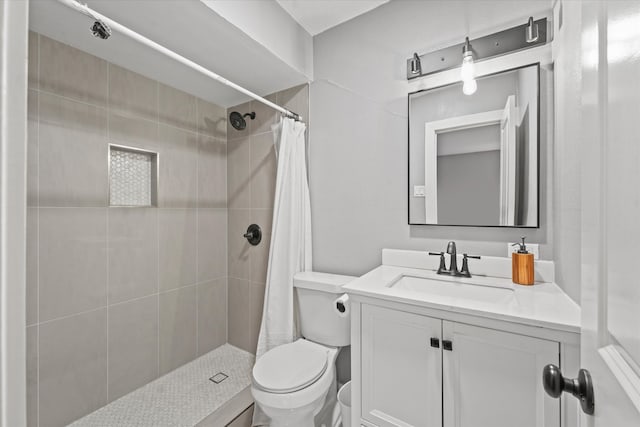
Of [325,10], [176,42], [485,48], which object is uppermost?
[325,10]

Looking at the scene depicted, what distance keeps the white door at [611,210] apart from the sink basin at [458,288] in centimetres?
70

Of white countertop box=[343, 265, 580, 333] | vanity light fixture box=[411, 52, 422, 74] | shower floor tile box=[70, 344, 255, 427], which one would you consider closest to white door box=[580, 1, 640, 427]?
white countertop box=[343, 265, 580, 333]

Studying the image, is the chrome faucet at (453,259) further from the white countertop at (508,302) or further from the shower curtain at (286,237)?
the shower curtain at (286,237)

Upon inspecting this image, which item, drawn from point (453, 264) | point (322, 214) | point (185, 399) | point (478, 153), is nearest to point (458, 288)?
point (453, 264)

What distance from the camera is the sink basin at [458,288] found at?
119cm

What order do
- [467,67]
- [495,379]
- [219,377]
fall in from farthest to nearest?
[219,377], [467,67], [495,379]

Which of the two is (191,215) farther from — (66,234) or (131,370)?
(131,370)

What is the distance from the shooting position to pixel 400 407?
1088 mm

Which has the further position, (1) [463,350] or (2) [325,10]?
(2) [325,10]

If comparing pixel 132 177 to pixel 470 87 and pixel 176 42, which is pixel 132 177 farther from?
pixel 470 87

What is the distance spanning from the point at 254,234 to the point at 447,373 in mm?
1588

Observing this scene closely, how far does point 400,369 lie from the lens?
3.58ft

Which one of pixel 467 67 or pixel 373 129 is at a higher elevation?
pixel 467 67

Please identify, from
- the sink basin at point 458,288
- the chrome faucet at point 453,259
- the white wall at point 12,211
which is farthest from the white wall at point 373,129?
the white wall at point 12,211
